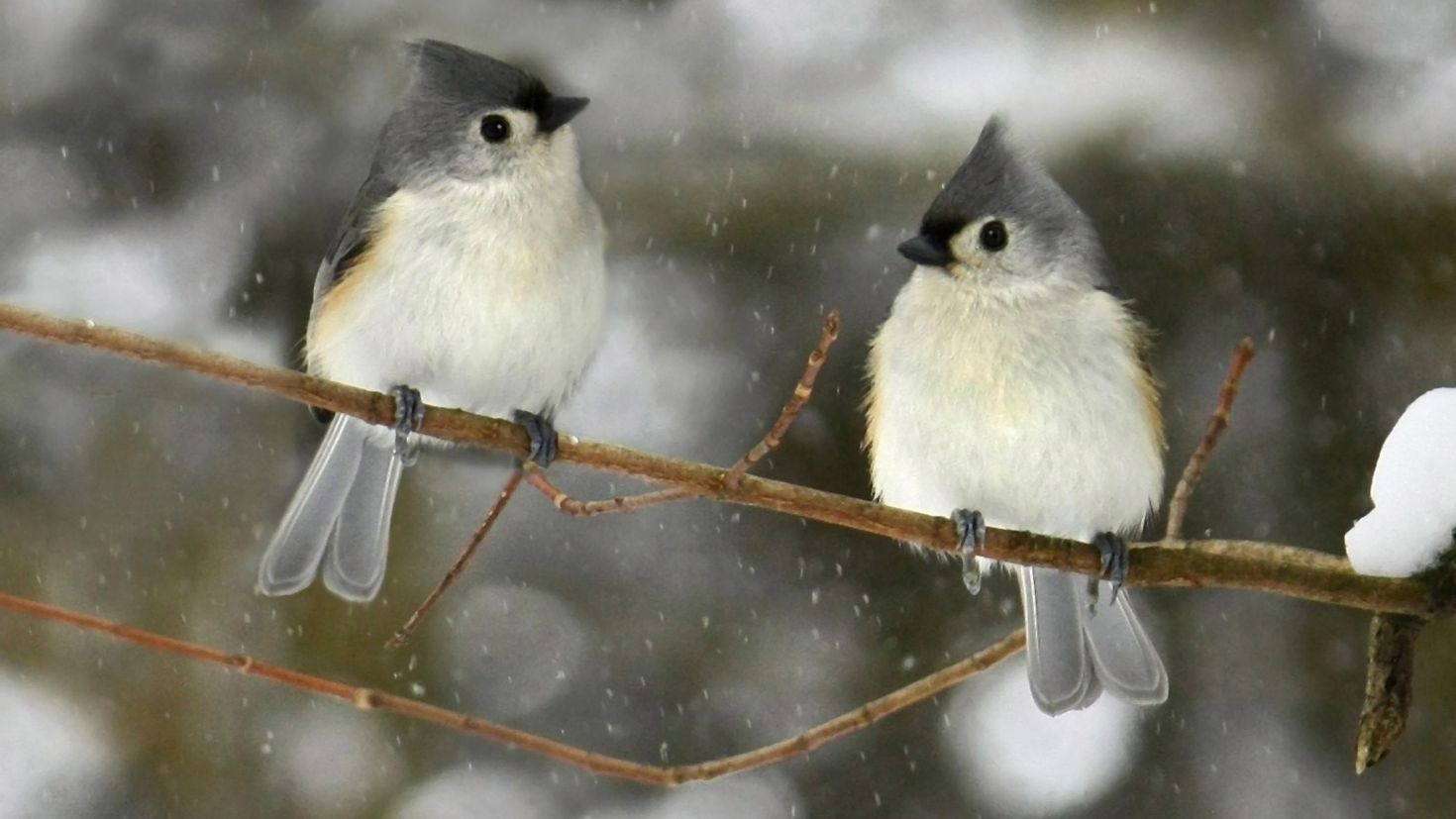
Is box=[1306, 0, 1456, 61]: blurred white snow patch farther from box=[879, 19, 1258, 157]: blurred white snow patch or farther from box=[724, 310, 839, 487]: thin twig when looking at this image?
box=[724, 310, 839, 487]: thin twig

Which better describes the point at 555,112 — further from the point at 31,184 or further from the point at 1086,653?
the point at 31,184

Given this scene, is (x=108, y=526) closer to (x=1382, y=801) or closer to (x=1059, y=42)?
(x=1059, y=42)

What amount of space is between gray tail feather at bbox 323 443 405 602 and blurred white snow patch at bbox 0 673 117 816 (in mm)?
1168

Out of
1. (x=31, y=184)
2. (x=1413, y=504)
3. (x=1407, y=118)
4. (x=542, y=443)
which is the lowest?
(x=31, y=184)

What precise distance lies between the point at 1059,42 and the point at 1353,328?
0.92 meters

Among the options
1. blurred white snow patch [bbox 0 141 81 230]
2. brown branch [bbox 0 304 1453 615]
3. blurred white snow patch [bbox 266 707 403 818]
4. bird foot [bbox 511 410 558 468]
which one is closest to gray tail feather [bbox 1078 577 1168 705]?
brown branch [bbox 0 304 1453 615]

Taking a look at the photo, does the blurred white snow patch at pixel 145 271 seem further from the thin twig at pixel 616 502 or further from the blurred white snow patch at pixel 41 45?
the thin twig at pixel 616 502

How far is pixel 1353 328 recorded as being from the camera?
3.35 m

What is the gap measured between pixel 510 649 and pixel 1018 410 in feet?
5.10

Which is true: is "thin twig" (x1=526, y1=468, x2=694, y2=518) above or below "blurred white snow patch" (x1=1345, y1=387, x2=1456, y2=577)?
below

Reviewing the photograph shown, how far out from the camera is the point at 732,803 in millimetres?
3484

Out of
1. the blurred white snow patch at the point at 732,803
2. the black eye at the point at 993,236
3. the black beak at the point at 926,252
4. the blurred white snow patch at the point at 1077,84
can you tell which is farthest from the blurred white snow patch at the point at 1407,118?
the blurred white snow patch at the point at 732,803

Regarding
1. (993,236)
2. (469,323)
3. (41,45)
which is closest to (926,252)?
(993,236)

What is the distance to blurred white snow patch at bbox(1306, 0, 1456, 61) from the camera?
354 cm
